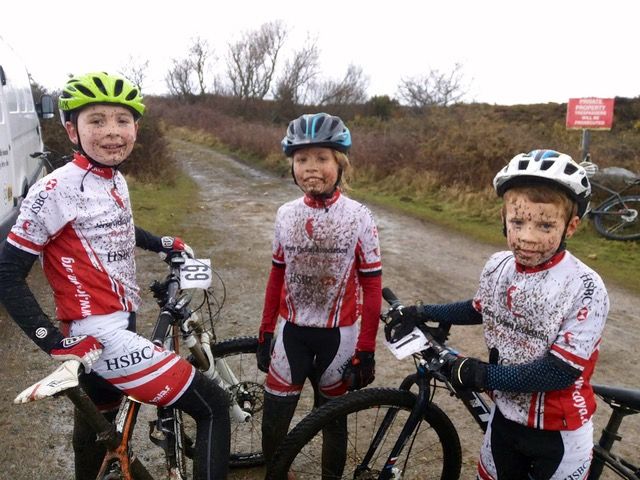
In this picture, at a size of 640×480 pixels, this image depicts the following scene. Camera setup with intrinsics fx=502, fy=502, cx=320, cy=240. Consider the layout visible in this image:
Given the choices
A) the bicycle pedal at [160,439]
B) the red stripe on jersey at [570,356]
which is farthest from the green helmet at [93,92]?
the red stripe on jersey at [570,356]

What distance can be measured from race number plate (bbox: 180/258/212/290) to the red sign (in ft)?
34.8

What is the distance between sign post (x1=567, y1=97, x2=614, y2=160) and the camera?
1079cm

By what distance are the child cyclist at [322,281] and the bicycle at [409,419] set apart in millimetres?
169

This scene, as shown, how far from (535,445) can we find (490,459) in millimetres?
256

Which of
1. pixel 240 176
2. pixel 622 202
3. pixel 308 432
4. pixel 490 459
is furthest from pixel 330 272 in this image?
pixel 240 176

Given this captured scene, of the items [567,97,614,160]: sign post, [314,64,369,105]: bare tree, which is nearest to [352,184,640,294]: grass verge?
[567,97,614,160]: sign post

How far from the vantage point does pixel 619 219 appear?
28.8ft

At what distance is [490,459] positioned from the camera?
2.16 metres

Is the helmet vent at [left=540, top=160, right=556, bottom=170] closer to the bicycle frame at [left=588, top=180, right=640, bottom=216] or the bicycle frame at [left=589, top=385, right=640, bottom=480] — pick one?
the bicycle frame at [left=589, top=385, right=640, bottom=480]

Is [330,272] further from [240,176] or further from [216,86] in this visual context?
[216,86]

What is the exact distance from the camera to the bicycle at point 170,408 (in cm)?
186

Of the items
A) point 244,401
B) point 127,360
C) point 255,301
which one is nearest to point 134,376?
point 127,360

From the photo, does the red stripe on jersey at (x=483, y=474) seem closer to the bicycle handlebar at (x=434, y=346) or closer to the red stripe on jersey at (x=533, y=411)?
the red stripe on jersey at (x=533, y=411)

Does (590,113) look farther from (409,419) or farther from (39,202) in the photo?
(39,202)
